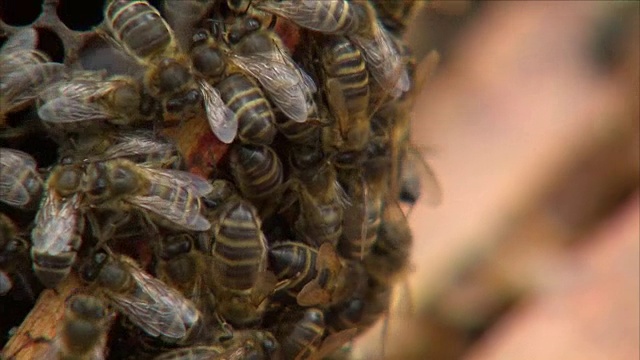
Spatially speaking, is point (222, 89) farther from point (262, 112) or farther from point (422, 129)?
point (422, 129)

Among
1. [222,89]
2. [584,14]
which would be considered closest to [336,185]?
[222,89]

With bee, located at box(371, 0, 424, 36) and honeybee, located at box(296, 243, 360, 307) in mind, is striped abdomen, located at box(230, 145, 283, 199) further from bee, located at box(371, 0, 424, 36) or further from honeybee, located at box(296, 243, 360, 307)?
bee, located at box(371, 0, 424, 36)

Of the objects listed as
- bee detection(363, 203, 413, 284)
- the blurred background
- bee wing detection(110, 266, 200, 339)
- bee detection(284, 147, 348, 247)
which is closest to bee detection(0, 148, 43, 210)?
bee wing detection(110, 266, 200, 339)

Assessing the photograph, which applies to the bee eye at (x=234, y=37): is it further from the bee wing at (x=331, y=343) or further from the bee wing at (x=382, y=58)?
the bee wing at (x=331, y=343)

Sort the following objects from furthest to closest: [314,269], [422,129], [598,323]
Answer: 1. [422,129]
2. [598,323]
3. [314,269]

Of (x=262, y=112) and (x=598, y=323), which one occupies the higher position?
(x=262, y=112)

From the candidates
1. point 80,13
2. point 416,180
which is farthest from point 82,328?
point 416,180

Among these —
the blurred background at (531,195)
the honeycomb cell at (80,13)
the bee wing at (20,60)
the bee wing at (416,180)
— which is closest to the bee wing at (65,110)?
the bee wing at (20,60)
